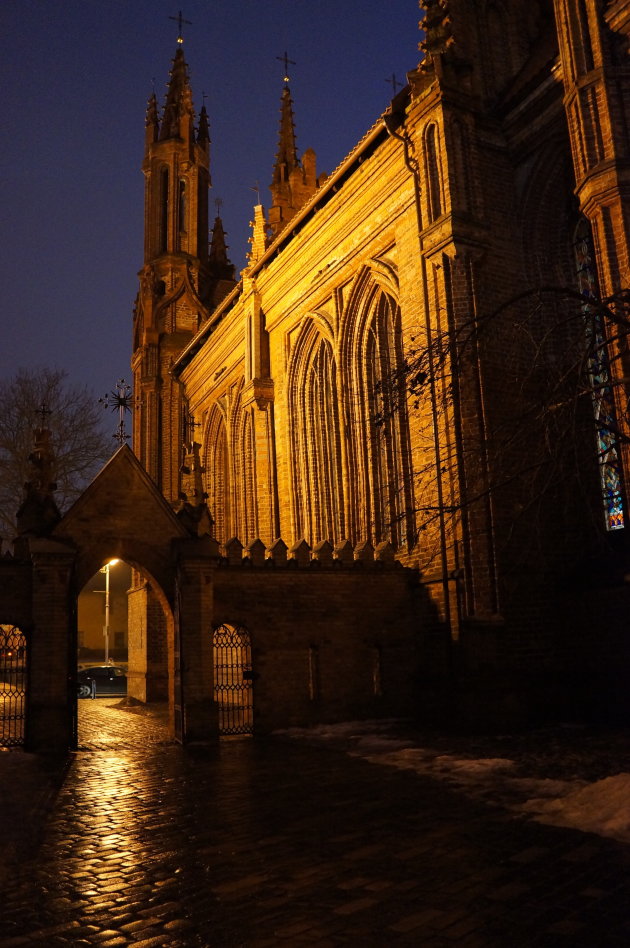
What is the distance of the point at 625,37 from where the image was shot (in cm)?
1323

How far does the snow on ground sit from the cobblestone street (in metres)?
0.27

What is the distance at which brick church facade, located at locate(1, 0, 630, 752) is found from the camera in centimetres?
1329

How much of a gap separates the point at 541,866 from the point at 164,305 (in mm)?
30636

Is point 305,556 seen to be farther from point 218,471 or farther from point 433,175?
point 218,471

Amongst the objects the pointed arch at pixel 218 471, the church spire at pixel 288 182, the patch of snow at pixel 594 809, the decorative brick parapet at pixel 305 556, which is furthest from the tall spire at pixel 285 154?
the patch of snow at pixel 594 809

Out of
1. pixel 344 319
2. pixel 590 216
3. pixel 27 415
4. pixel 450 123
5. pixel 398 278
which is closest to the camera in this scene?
pixel 590 216

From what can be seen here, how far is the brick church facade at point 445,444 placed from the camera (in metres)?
13.3

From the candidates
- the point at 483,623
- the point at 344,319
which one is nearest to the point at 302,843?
the point at 483,623

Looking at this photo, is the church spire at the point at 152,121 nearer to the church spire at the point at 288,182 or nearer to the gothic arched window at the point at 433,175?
the church spire at the point at 288,182

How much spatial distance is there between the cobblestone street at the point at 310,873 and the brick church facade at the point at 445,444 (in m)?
4.22

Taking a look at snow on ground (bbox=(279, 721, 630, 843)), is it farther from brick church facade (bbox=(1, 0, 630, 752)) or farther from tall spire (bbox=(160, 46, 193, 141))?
tall spire (bbox=(160, 46, 193, 141))

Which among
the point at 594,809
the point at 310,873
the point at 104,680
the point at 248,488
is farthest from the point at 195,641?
the point at 104,680

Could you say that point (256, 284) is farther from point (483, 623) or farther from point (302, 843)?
point (302, 843)

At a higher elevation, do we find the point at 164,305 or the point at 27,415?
the point at 164,305
